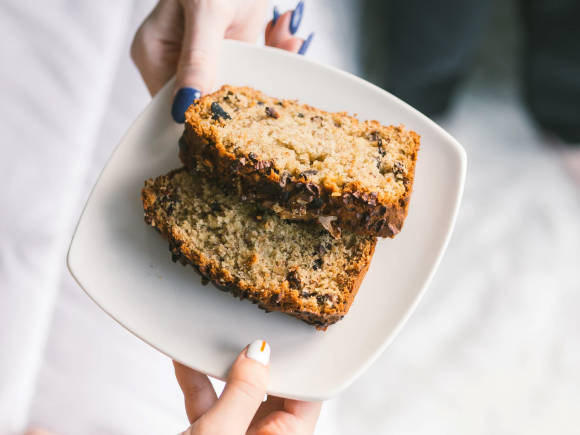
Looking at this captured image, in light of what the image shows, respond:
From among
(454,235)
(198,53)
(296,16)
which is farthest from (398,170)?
(454,235)

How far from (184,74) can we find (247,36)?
0.51m

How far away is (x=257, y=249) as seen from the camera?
1.28 metres

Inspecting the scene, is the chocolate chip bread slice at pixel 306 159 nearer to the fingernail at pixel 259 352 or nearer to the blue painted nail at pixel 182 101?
the blue painted nail at pixel 182 101

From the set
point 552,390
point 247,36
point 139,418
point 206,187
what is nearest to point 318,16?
point 247,36

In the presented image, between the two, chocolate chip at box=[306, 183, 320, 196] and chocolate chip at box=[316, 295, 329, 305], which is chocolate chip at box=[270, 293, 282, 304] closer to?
chocolate chip at box=[316, 295, 329, 305]

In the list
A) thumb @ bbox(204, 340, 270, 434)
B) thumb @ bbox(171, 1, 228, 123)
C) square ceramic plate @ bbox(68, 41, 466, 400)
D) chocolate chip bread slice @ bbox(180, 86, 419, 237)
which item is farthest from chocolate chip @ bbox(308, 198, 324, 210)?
thumb @ bbox(171, 1, 228, 123)

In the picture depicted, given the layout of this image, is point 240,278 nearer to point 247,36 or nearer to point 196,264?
point 196,264

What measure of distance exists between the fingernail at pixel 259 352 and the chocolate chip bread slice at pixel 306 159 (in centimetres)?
32

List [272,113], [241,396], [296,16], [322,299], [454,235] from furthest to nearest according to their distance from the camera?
[454,235]
[296,16]
[272,113]
[322,299]
[241,396]

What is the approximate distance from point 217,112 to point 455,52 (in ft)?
4.94

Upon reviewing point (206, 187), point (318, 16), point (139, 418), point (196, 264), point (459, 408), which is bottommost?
point (459, 408)

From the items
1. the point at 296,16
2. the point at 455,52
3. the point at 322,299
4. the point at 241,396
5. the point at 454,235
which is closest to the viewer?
the point at 241,396

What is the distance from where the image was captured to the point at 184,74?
1.41 meters

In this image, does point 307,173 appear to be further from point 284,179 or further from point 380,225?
point 380,225
